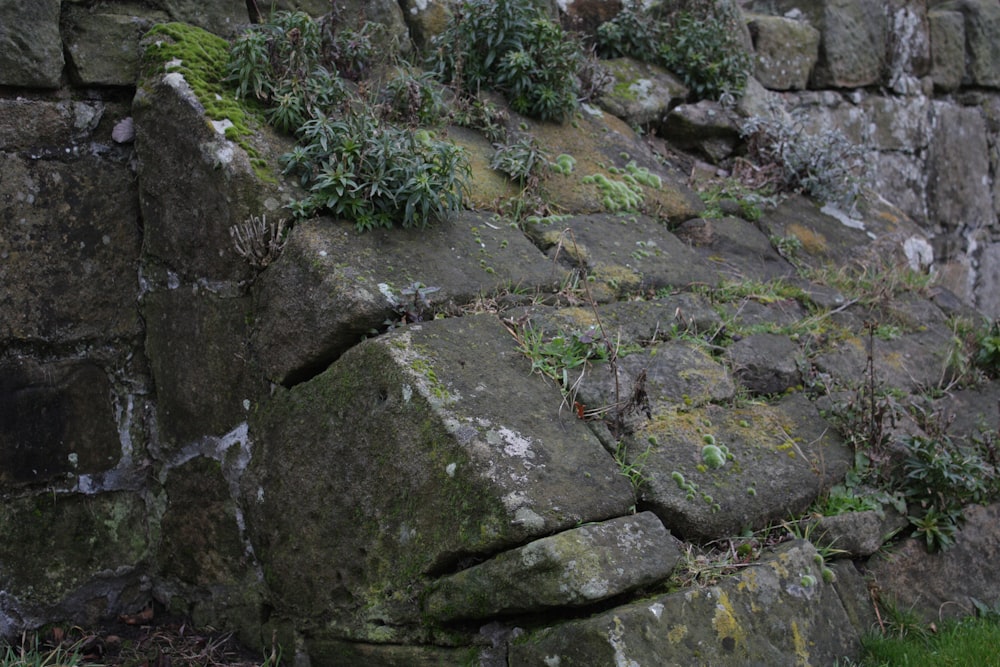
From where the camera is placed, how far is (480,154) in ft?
11.3

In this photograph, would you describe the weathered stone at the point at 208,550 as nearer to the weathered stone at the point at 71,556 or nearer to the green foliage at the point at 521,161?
the weathered stone at the point at 71,556

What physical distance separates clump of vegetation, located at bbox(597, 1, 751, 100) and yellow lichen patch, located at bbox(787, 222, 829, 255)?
826mm

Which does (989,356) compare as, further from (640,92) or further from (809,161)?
(640,92)

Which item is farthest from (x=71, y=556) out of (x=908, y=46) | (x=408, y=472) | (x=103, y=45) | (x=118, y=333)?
(x=908, y=46)

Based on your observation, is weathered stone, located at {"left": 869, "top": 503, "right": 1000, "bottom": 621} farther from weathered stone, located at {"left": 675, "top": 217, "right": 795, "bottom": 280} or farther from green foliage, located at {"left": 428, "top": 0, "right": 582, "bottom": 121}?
green foliage, located at {"left": 428, "top": 0, "right": 582, "bottom": 121}

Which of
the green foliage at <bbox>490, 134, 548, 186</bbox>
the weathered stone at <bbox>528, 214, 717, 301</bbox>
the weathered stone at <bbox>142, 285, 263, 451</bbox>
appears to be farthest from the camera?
the green foliage at <bbox>490, 134, 548, 186</bbox>

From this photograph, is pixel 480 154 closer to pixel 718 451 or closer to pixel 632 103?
pixel 632 103

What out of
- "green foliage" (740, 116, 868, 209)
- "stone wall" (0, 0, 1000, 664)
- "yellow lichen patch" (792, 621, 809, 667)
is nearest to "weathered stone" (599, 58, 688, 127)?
"green foliage" (740, 116, 868, 209)

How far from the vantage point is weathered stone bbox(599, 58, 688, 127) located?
14.0 ft

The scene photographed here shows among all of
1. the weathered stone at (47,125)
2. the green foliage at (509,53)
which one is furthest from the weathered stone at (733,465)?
the weathered stone at (47,125)

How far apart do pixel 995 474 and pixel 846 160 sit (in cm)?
213

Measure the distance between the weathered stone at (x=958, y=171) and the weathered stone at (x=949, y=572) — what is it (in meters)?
3.66

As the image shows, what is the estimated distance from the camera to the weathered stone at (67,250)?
110 inches

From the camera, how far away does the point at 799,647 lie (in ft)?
7.10
